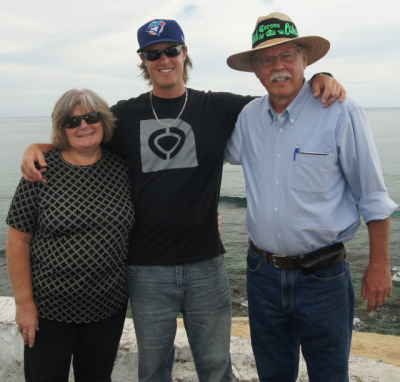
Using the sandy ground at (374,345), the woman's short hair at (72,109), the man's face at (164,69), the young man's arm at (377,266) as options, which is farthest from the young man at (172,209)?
the sandy ground at (374,345)

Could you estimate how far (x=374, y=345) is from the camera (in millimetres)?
7449

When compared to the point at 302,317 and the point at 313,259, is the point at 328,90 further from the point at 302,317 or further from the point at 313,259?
the point at 302,317

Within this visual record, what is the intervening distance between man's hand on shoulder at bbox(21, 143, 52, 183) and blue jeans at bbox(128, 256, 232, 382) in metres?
0.99

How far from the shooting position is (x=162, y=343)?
346 centimetres

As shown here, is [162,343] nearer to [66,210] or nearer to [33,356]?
[33,356]

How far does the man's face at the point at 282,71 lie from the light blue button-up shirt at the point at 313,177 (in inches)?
3.3

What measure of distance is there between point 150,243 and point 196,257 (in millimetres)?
377

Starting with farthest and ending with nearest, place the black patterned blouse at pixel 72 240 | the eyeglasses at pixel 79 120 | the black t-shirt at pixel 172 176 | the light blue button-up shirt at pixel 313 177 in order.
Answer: the black t-shirt at pixel 172 176, the eyeglasses at pixel 79 120, the black patterned blouse at pixel 72 240, the light blue button-up shirt at pixel 313 177

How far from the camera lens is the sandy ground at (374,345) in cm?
693

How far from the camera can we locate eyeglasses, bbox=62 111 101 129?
319 centimetres

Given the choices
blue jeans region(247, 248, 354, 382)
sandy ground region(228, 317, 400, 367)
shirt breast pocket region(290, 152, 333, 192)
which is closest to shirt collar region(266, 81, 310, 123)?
shirt breast pocket region(290, 152, 333, 192)


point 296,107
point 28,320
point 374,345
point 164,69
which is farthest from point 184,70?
point 374,345

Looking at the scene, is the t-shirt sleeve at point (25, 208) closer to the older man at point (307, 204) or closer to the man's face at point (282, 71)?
the older man at point (307, 204)

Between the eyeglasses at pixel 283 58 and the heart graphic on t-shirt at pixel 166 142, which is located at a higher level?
the eyeglasses at pixel 283 58
